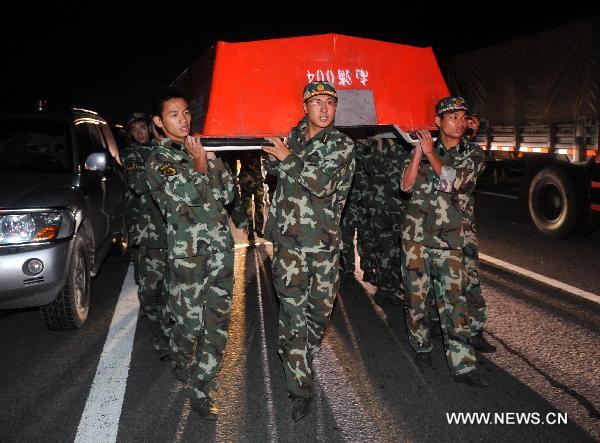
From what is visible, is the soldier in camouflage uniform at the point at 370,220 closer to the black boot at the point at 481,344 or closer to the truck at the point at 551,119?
the black boot at the point at 481,344

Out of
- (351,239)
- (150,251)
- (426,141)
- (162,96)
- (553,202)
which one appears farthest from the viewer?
(553,202)

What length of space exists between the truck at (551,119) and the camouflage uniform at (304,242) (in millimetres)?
5886

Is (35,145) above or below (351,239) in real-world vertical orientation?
above

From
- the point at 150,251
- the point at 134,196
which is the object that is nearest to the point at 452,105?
the point at 150,251

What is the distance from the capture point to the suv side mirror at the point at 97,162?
525cm

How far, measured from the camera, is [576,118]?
27.5 ft

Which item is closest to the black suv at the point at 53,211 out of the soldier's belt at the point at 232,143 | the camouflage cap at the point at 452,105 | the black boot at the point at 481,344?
the soldier's belt at the point at 232,143

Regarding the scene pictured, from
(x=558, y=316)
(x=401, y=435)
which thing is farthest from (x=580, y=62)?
(x=401, y=435)

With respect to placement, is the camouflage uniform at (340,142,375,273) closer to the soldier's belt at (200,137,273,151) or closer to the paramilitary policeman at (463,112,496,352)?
the paramilitary policeman at (463,112,496,352)

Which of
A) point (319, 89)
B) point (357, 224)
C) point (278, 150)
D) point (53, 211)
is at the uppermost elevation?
point (319, 89)

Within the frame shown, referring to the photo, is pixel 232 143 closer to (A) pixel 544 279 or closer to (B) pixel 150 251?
(B) pixel 150 251

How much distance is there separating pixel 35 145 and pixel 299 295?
12.2ft

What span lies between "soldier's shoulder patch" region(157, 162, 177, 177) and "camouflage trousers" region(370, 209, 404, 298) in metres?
2.86

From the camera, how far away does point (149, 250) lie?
13.9 ft
